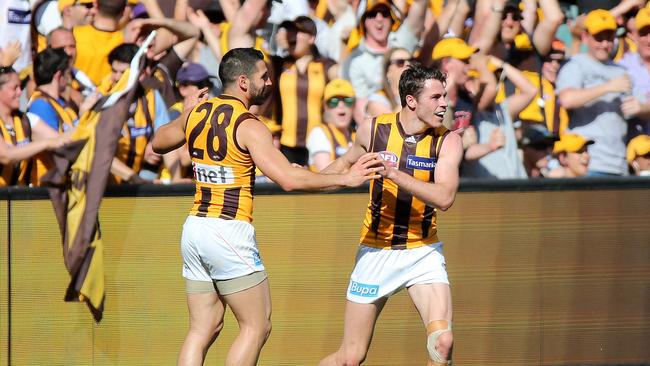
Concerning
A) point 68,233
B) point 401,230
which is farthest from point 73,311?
point 401,230

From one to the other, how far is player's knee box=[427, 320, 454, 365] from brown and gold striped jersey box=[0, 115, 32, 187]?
3.45 m

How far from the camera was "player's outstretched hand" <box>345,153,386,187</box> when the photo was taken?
6559 mm

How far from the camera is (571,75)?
33.2 ft

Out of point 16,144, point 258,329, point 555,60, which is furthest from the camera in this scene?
point 555,60

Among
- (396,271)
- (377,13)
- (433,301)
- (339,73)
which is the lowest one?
(433,301)

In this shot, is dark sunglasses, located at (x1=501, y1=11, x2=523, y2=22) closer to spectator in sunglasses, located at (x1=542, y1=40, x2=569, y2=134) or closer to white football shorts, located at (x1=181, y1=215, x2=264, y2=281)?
spectator in sunglasses, located at (x1=542, y1=40, x2=569, y2=134)

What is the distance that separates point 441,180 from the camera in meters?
7.04

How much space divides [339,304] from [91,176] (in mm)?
2106

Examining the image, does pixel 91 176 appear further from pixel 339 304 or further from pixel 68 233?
pixel 339 304

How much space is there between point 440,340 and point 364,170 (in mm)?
1218

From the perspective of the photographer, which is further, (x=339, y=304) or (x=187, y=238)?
(x=339, y=304)

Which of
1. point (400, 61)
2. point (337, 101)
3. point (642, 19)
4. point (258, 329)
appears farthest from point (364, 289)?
point (642, 19)

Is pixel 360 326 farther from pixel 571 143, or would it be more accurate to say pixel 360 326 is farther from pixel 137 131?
pixel 571 143

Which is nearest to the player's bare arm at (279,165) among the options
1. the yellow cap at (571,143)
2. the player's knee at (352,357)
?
the player's knee at (352,357)
